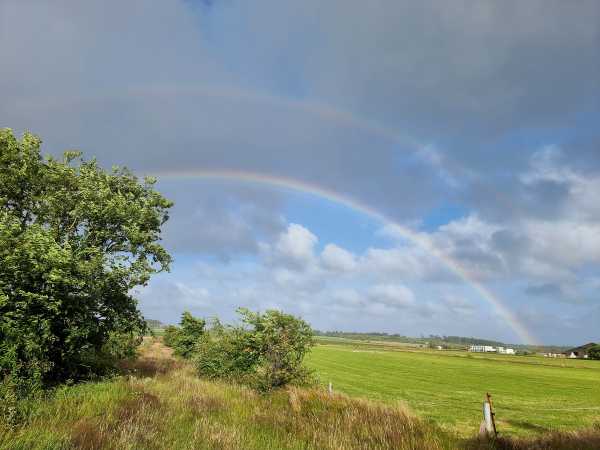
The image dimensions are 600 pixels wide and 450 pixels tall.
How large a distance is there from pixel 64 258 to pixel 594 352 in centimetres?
16749

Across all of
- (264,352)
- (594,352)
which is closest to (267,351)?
(264,352)

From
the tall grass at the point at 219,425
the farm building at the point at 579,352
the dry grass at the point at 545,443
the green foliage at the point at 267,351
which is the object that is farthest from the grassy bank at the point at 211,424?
the farm building at the point at 579,352

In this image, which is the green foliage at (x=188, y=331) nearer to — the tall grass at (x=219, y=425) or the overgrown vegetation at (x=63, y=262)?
the overgrown vegetation at (x=63, y=262)

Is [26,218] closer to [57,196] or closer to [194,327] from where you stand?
[57,196]

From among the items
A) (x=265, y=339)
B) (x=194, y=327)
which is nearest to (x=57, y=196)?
(x=265, y=339)

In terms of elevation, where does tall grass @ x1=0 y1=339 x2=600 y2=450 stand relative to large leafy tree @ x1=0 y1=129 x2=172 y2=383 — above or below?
below

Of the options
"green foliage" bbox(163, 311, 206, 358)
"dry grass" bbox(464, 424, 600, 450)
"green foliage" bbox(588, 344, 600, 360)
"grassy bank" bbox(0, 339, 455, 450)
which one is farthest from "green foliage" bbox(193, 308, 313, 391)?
"green foliage" bbox(588, 344, 600, 360)

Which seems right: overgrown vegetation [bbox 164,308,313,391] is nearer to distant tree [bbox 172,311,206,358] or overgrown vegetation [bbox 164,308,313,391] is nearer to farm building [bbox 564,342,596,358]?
distant tree [bbox 172,311,206,358]

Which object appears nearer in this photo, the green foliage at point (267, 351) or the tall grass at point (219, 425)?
the tall grass at point (219, 425)

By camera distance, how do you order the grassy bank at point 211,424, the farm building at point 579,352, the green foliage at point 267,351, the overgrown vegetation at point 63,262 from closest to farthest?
the grassy bank at point 211,424
the overgrown vegetation at point 63,262
the green foliage at point 267,351
the farm building at point 579,352

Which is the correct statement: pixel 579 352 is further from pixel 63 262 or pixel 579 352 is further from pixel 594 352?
pixel 63 262

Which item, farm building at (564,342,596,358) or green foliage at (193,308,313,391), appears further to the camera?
farm building at (564,342,596,358)

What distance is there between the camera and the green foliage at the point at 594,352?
12850 cm

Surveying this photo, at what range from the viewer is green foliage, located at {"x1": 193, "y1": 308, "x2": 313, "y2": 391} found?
58.9ft
